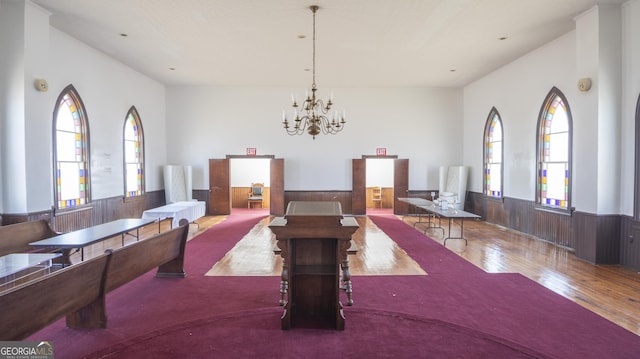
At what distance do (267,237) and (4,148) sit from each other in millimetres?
4298

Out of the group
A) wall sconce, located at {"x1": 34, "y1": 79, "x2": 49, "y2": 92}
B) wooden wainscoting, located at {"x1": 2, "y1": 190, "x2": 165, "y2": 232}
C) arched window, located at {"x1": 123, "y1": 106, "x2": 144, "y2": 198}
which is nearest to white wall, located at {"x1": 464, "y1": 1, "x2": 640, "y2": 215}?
wooden wainscoting, located at {"x1": 2, "y1": 190, "x2": 165, "y2": 232}

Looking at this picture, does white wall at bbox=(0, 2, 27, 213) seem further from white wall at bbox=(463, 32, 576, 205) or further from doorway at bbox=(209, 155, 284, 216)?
white wall at bbox=(463, 32, 576, 205)

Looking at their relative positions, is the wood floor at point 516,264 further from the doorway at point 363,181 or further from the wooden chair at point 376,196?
the wooden chair at point 376,196

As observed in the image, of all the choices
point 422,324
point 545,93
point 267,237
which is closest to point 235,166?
point 267,237

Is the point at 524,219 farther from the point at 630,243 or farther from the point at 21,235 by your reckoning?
the point at 21,235

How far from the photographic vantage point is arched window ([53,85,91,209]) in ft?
20.1

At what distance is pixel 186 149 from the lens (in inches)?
405

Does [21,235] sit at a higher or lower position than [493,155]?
lower

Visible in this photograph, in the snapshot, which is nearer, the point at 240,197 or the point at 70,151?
the point at 70,151

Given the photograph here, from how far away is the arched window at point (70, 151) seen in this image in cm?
612

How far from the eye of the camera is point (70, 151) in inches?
254

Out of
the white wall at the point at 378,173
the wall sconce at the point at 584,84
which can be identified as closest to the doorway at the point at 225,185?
the white wall at the point at 378,173

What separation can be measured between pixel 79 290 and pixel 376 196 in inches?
411

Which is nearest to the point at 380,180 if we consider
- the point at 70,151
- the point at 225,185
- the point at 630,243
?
the point at 225,185
